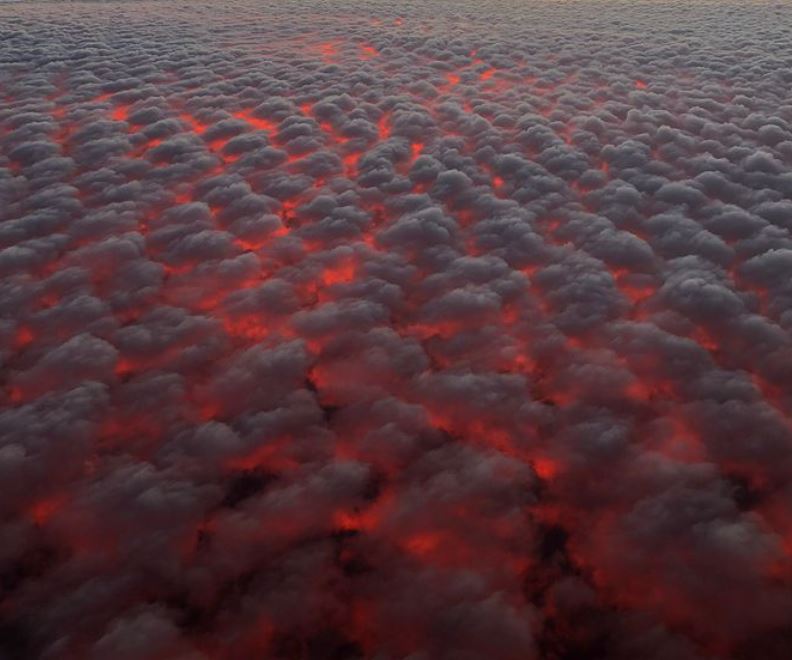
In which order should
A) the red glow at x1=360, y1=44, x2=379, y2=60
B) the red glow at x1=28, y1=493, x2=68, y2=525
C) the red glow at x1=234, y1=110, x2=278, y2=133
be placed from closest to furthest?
1. the red glow at x1=28, y1=493, x2=68, y2=525
2. the red glow at x1=234, y1=110, x2=278, y2=133
3. the red glow at x1=360, y1=44, x2=379, y2=60

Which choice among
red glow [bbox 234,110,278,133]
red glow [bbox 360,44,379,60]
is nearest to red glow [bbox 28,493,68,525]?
red glow [bbox 234,110,278,133]

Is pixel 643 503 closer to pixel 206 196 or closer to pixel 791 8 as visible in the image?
pixel 206 196

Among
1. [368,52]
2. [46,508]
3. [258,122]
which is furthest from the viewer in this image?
[368,52]

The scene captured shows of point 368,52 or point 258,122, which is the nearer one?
point 258,122

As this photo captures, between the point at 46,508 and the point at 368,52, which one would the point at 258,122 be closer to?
the point at 368,52

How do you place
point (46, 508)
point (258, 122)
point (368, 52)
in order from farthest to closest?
point (368, 52) < point (258, 122) < point (46, 508)

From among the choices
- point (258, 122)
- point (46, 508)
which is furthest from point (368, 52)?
point (46, 508)

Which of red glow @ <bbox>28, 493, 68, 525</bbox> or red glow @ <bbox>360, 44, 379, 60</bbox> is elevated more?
red glow @ <bbox>360, 44, 379, 60</bbox>

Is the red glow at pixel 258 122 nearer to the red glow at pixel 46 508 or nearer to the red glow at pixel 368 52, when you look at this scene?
the red glow at pixel 368 52

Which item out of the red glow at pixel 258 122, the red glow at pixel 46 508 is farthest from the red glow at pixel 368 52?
the red glow at pixel 46 508

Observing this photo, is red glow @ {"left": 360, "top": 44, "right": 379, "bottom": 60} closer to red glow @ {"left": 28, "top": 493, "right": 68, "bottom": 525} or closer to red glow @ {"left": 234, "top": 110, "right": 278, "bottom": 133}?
red glow @ {"left": 234, "top": 110, "right": 278, "bottom": 133}

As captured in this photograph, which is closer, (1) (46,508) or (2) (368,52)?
(1) (46,508)
